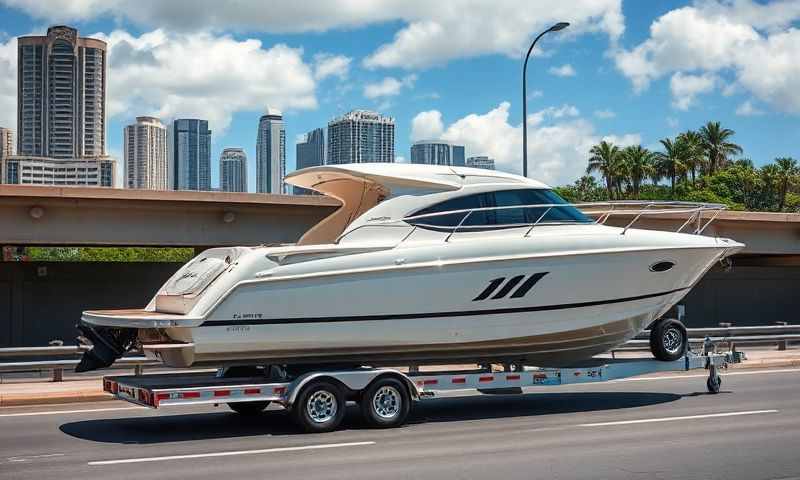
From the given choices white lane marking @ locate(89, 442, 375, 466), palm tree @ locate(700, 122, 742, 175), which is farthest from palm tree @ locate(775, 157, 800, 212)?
white lane marking @ locate(89, 442, 375, 466)

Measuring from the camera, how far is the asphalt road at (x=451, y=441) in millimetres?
9500

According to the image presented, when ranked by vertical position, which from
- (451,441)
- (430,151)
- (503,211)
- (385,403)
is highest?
(430,151)

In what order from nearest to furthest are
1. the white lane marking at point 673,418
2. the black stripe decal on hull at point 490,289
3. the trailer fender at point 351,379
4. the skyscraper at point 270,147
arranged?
the trailer fender at point 351,379 → the white lane marking at point 673,418 → the black stripe decal on hull at point 490,289 → the skyscraper at point 270,147

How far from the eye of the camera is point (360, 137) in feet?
229

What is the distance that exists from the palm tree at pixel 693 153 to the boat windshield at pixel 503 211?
213 ft

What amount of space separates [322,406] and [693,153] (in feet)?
226

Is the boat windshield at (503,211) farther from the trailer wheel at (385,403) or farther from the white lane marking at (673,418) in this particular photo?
the white lane marking at (673,418)

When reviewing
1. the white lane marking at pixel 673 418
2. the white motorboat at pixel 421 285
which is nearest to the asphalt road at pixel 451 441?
the white lane marking at pixel 673 418

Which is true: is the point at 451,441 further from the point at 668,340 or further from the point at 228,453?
the point at 668,340

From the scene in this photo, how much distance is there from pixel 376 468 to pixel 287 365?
3.17 meters

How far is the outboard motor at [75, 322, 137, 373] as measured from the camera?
484 inches

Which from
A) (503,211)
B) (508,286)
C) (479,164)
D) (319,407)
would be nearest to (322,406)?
(319,407)

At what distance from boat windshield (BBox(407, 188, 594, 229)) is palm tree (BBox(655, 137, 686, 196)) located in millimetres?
63672

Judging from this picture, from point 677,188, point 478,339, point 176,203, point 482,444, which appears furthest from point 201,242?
point 677,188
